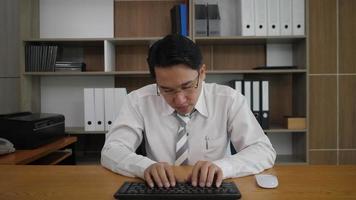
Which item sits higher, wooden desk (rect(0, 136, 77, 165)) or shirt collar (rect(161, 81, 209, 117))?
shirt collar (rect(161, 81, 209, 117))

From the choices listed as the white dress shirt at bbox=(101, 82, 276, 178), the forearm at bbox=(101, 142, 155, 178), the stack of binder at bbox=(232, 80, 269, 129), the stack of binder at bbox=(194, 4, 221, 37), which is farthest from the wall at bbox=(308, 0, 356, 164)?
the forearm at bbox=(101, 142, 155, 178)

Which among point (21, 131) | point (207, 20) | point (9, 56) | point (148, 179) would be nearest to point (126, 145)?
point (148, 179)

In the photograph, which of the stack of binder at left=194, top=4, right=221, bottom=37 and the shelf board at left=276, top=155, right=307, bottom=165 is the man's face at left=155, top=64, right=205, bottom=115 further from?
the shelf board at left=276, top=155, right=307, bottom=165

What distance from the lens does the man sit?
128 centimetres

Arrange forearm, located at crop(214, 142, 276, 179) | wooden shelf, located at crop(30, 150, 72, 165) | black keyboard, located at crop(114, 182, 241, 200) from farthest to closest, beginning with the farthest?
wooden shelf, located at crop(30, 150, 72, 165)
forearm, located at crop(214, 142, 276, 179)
black keyboard, located at crop(114, 182, 241, 200)

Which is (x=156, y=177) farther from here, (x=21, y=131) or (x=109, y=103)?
(x=109, y=103)

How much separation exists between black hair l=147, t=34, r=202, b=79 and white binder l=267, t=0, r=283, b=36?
63.9 inches

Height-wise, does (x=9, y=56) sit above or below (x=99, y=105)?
above

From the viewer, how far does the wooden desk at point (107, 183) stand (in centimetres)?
96

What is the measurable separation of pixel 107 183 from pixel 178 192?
27 centimetres

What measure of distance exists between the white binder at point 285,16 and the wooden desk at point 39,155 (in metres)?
1.85

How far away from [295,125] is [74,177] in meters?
2.11

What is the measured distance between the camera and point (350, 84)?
9.54ft

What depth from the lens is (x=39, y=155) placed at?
2020 mm
